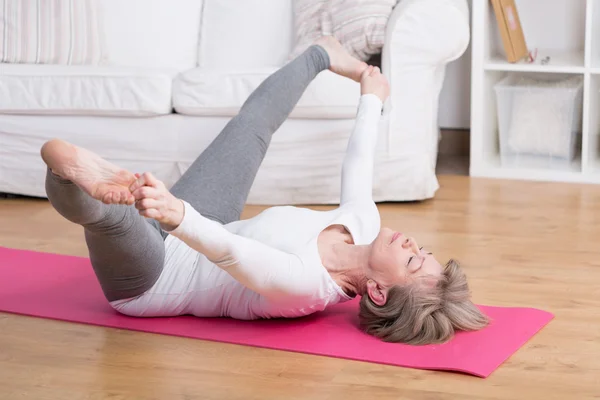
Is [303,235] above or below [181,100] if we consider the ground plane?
below

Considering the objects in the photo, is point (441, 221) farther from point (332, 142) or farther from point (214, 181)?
point (214, 181)

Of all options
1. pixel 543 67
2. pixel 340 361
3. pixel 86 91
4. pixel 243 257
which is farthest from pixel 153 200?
pixel 543 67

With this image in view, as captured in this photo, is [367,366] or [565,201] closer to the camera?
[367,366]

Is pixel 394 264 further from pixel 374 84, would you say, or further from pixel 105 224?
pixel 374 84

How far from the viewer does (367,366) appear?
2.02m

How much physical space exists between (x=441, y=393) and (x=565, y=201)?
162 centimetres

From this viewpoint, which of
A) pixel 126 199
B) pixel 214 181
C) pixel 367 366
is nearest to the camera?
pixel 126 199

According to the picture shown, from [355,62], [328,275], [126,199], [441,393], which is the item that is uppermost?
[355,62]

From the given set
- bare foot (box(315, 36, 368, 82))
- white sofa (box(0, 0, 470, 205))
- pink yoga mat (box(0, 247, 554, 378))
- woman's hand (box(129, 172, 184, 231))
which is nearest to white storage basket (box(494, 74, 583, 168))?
white sofa (box(0, 0, 470, 205))

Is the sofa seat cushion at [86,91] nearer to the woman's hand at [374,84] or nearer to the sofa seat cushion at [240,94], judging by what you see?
the sofa seat cushion at [240,94]

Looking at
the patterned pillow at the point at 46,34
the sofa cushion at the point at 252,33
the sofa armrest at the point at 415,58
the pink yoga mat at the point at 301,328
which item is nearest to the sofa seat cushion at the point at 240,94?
the sofa armrest at the point at 415,58

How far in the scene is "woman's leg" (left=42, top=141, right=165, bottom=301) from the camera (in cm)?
181

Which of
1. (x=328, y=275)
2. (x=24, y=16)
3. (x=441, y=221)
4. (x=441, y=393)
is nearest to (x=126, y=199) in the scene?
(x=328, y=275)

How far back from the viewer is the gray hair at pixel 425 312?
206cm
